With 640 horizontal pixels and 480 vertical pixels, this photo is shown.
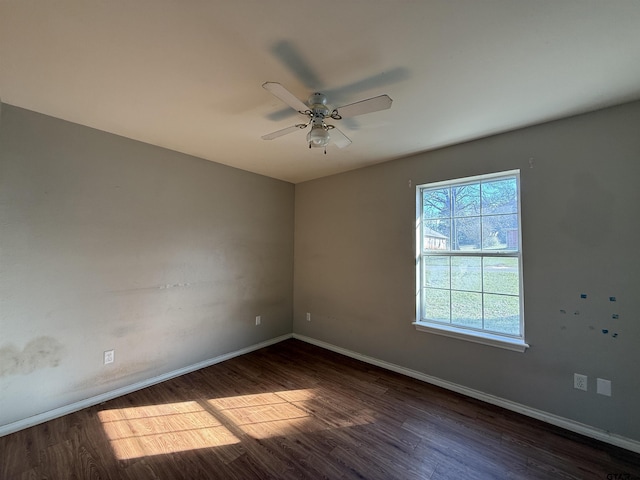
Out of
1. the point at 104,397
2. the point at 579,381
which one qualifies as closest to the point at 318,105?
the point at 579,381

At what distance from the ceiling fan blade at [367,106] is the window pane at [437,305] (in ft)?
6.99

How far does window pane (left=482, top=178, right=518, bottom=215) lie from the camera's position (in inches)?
95.3

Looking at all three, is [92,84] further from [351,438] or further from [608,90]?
[608,90]

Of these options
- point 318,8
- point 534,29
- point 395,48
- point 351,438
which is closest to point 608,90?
point 534,29

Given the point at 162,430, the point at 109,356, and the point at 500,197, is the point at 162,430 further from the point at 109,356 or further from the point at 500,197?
the point at 500,197

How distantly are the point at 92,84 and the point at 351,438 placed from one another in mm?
3173

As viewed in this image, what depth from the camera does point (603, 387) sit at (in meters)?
1.93

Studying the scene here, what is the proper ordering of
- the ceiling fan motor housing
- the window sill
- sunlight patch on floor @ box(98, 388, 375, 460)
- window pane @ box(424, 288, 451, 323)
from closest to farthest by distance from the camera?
the ceiling fan motor housing < sunlight patch on floor @ box(98, 388, 375, 460) < the window sill < window pane @ box(424, 288, 451, 323)

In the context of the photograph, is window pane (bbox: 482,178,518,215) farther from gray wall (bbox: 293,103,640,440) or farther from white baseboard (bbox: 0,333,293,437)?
white baseboard (bbox: 0,333,293,437)

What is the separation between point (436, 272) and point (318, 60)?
2.40m

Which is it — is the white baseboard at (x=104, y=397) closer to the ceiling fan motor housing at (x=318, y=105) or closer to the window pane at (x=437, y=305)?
the window pane at (x=437, y=305)

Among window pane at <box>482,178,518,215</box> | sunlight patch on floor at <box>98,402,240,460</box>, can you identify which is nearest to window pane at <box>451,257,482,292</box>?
window pane at <box>482,178,518,215</box>

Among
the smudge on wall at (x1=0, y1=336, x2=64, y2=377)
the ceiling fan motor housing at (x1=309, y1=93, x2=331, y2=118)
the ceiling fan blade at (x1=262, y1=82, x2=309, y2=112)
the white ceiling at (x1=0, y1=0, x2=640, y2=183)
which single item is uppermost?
the white ceiling at (x1=0, y1=0, x2=640, y2=183)

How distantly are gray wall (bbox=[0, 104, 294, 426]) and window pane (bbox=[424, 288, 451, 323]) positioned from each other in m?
2.32
